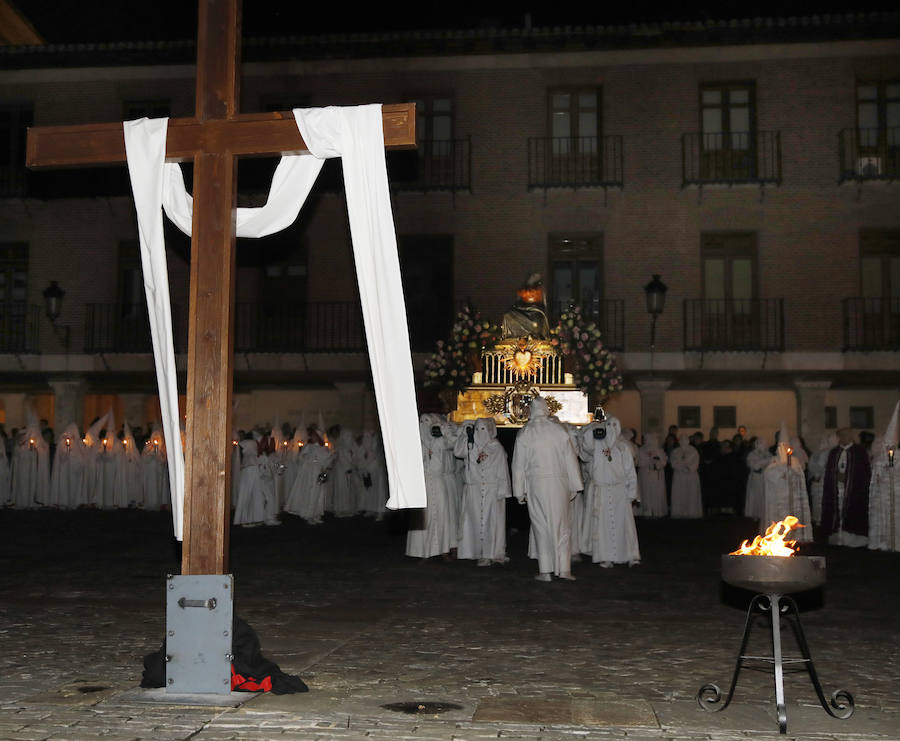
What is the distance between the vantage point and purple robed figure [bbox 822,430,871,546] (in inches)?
611

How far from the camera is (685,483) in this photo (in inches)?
839

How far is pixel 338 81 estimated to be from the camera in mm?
25703

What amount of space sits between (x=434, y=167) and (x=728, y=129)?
269 inches

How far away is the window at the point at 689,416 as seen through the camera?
2633 centimetres

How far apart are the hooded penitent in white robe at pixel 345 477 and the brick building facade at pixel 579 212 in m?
3.86

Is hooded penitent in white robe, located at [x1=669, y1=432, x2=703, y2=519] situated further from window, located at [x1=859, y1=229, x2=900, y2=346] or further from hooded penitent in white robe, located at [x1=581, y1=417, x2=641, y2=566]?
hooded penitent in white robe, located at [x1=581, y1=417, x2=641, y2=566]

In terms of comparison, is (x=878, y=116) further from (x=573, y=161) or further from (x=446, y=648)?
(x=446, y=648)

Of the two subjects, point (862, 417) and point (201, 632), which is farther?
point (862, 417)

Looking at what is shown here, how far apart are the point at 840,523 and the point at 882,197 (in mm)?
11085

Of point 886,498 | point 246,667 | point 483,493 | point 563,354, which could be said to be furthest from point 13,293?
point 246,667

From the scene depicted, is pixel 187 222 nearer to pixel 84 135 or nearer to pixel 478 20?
pixel 84 135

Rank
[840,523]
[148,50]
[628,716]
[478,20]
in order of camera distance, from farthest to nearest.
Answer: [478,20]
[148,50]
[840,523]
[628,716]

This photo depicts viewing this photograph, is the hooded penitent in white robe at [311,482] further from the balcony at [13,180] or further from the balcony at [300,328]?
the balcony at [13,180]

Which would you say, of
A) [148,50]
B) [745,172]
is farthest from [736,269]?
[148,50]
